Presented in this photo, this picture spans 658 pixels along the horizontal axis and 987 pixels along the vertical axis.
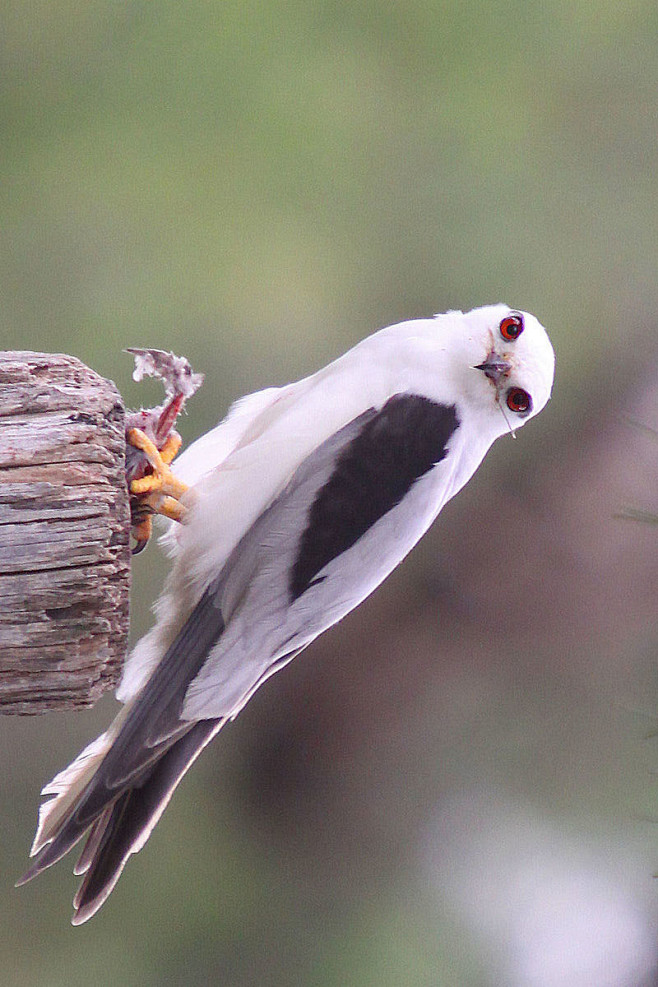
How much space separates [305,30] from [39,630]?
1.64 m

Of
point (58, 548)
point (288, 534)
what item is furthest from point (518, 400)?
point (58, 548)

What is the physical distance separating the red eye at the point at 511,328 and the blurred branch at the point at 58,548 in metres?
0.54

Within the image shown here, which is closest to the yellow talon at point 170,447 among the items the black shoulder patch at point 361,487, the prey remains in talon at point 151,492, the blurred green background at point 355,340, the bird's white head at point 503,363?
the prey remains in talon at point 151,492

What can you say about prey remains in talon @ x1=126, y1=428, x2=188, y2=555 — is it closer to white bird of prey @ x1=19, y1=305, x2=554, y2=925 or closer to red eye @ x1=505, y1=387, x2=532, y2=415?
white bird of prey @ x1=19, y1=305, x2=554, y2=925

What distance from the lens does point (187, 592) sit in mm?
1231

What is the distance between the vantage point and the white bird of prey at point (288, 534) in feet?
3.73

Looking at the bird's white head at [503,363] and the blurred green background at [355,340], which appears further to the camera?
the blurred green background at [355,340]

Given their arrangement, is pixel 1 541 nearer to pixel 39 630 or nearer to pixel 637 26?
pixel 39 630

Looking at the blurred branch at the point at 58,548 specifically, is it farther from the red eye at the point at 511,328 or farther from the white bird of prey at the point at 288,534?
the red eye at the point at 511,328

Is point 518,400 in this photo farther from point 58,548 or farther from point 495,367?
point 58,548

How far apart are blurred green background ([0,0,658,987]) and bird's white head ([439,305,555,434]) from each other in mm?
691

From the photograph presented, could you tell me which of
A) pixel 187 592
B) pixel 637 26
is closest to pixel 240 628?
pixel 187 592

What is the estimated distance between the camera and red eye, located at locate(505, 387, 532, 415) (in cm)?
123

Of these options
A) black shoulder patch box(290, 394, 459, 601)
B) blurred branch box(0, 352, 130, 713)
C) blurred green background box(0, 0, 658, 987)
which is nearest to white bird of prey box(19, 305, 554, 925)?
black shoulder patch box(290, 394, 459, 601)
